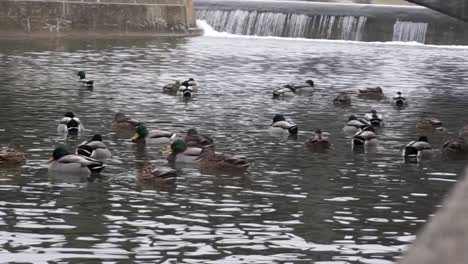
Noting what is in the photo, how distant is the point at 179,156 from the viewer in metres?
15.8

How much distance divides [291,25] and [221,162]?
46.0 metres

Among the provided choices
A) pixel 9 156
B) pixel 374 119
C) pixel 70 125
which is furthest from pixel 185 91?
pixel 9 156

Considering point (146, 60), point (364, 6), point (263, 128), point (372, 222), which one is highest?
point (364, 6)

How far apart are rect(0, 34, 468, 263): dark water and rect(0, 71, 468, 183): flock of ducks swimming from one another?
239 mm

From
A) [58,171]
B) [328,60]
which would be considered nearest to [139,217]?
[58,171]

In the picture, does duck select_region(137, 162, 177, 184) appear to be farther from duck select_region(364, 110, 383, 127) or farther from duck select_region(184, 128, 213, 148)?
duck select_region(364, 110, 383, 127)

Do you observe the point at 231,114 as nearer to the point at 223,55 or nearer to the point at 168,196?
the point at 168,196

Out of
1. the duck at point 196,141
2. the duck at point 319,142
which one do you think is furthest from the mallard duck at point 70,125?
the duck at point 319,142

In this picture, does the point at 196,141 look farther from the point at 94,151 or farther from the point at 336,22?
the point at 336,22

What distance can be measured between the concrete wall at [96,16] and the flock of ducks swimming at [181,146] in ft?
101

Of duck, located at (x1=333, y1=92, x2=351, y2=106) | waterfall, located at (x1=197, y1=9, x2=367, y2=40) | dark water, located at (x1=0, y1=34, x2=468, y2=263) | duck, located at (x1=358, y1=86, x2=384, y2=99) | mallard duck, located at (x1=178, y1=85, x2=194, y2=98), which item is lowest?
dark water, located at (x1=0, y1=34, x2=468, y2=263)

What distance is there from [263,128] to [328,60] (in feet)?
75.2

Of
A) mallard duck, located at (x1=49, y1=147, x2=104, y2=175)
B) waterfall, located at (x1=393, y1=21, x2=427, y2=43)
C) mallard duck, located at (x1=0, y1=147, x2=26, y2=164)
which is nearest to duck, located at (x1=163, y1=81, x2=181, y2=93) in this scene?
mallard duck, located at (x1=0, y1=147, x2=26, y2=164)

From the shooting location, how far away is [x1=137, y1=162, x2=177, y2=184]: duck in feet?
43.8
